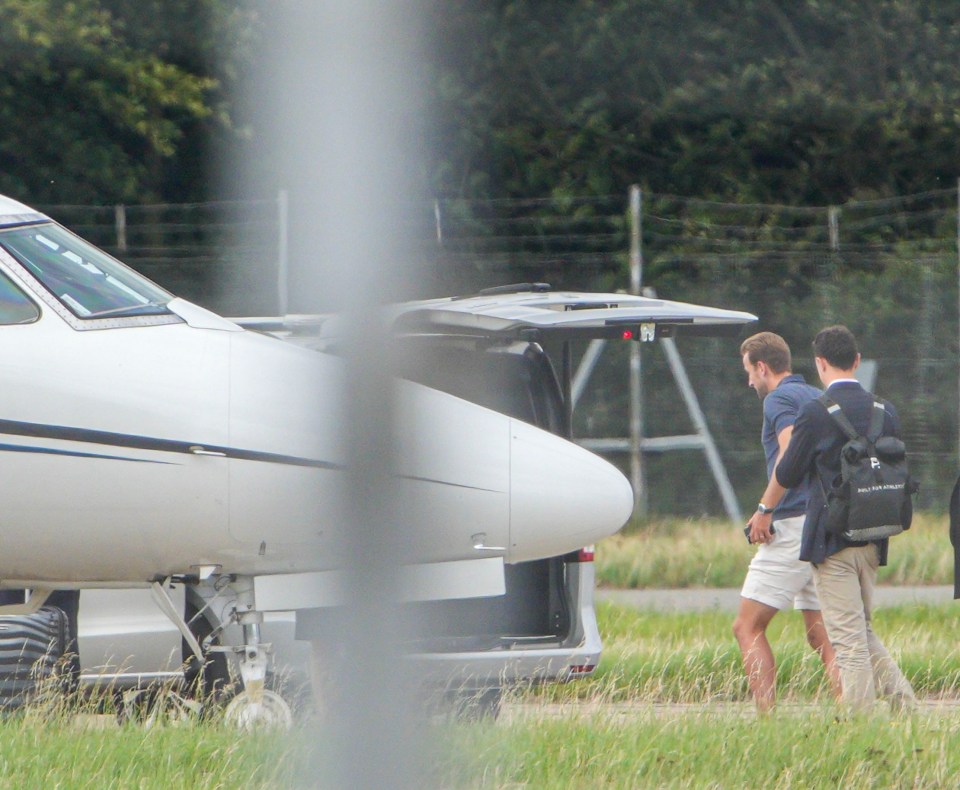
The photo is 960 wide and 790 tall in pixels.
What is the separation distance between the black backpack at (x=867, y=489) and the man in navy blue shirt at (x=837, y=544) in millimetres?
44

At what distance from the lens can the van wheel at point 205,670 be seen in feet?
18.2

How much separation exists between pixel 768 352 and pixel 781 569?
1008 mm

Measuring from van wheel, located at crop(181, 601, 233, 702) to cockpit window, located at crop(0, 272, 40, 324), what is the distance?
1.27m

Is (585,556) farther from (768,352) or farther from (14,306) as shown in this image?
(14,306)

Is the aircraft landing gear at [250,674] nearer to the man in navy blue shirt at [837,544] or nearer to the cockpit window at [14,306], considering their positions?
the cockpit window at [14,306]

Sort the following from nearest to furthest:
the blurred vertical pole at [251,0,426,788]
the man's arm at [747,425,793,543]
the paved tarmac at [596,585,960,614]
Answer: the blurred vertical pole at [251,0,426,788] < the man's arm at [747,425,793,543] < the paved tarmac at [596,585,960,614]

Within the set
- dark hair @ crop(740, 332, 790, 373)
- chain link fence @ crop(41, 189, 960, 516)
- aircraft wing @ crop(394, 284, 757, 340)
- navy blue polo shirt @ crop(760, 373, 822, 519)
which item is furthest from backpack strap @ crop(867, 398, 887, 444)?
chain link fence @ crop(41, 189, 960, 516)

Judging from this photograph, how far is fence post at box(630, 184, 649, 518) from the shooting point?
38.4ft

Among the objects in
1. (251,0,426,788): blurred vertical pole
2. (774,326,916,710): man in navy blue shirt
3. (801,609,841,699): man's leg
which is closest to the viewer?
(251,0,426,788): blurred vertical pole

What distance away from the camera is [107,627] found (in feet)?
19.3

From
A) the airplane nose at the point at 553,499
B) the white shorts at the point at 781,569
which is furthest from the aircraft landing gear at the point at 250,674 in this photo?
the white shorts at the point at 781,569

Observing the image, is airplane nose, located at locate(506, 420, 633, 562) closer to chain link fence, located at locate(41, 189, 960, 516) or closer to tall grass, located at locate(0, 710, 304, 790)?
tall grass, located at locate(0, 710, 304, 790)

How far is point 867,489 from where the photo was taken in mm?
5746

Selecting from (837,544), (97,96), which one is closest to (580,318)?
(837,544)
